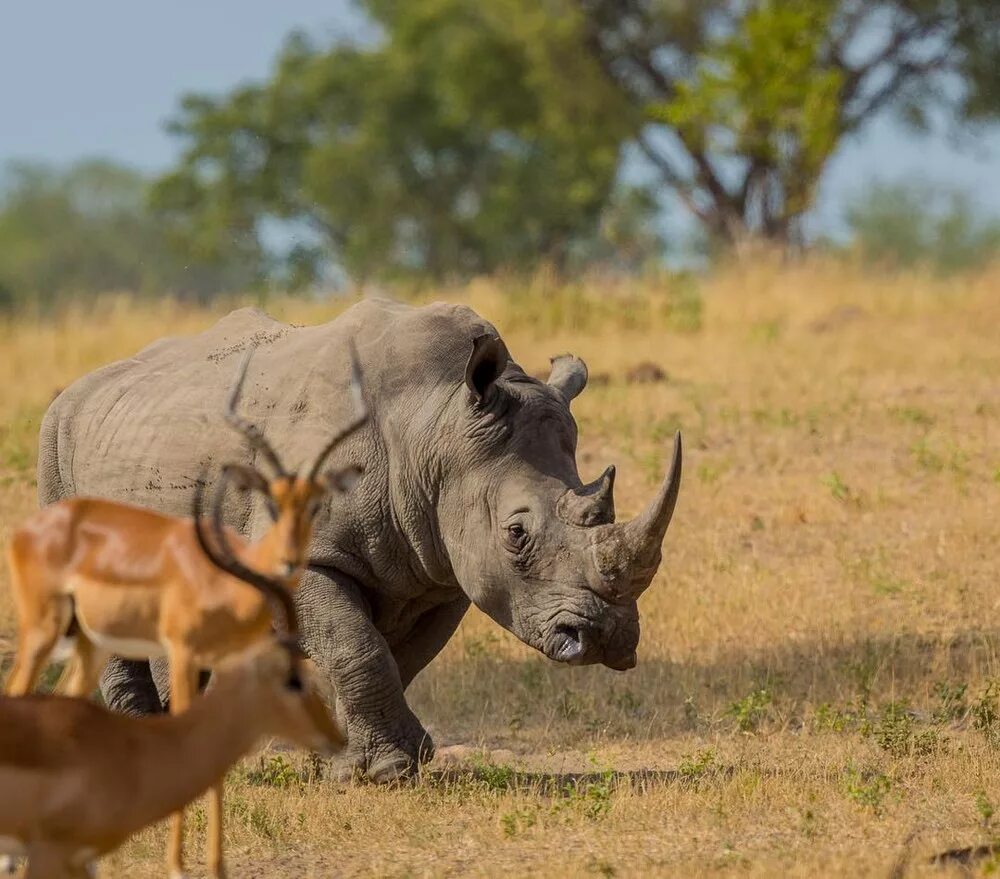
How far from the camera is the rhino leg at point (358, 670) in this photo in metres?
8.11

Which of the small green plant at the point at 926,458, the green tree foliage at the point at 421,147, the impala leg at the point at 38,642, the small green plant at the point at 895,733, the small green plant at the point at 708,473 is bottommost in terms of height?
the small green plant at the point at 895,733

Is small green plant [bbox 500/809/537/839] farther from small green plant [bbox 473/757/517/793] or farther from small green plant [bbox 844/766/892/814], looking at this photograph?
small green plant [bbox 844/766/892/814]

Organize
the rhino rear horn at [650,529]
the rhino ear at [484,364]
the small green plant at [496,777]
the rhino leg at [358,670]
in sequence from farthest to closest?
the small green plant at [496,777]
the rhino leg at [358,670]
the rhino ear at [484,364]
the rhino rear horn at [650,529]

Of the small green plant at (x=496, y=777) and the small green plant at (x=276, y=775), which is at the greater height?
the small green plant at (x=496, y=777)

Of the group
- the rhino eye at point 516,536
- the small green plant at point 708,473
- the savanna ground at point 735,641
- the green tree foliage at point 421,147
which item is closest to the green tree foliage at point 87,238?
the green tree foliage at point 421,147

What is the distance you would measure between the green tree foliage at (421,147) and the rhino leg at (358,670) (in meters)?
30.4

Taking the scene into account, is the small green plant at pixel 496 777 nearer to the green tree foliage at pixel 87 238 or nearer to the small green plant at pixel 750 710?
the small green plant at pixel 750 710

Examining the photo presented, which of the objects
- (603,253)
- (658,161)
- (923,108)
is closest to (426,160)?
(658,161)

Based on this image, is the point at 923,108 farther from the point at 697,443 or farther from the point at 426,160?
the point at 697,443

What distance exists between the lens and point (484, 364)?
795 cm

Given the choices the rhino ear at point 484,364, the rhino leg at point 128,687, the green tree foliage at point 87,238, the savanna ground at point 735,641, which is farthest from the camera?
the green tree foliage at point 87,238

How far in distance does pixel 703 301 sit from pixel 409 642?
12333 mm

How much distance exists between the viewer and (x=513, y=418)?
316 inches

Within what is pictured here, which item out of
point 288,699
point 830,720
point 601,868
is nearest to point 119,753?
point 288,699
